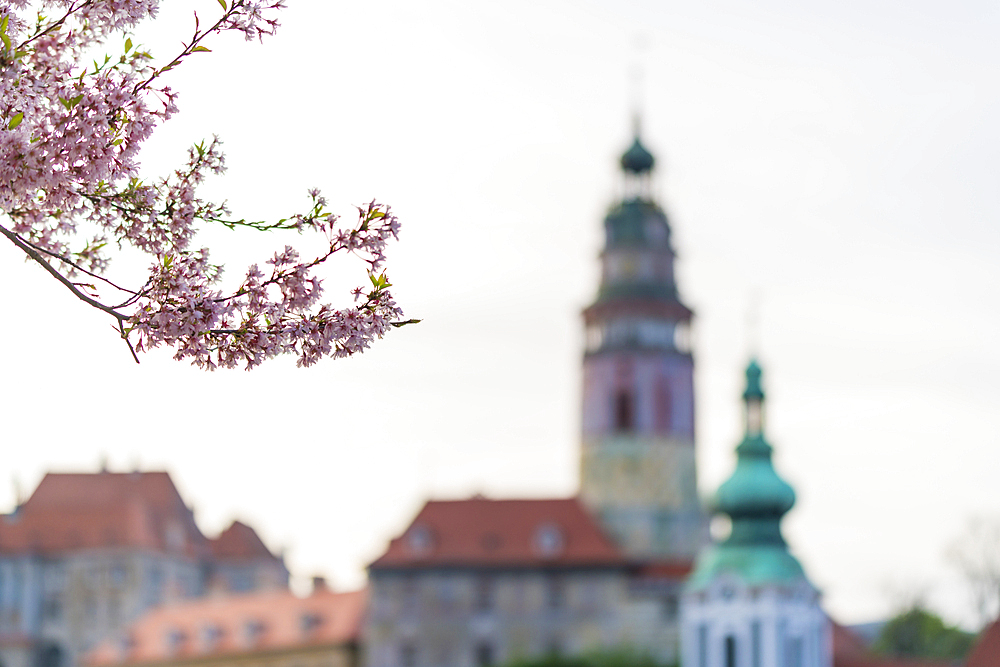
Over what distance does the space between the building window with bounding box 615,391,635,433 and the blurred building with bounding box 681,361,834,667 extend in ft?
38.3

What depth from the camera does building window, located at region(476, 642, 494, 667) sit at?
241ft

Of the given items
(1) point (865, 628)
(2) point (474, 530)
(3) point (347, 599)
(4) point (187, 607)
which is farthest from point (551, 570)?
(1) point (865, 628)

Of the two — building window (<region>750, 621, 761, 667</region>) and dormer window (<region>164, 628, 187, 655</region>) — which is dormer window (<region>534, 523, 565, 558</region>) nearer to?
building window (<region>750, 621, 761, 667</region>)

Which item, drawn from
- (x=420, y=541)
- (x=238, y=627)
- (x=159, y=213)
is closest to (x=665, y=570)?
(x=420, y=541)

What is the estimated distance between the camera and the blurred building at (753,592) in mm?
61219

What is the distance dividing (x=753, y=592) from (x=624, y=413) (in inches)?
633

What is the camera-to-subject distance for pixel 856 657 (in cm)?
6600

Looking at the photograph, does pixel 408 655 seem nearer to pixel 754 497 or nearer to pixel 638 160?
pixel 754 497

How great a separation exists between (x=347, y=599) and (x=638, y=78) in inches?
1029

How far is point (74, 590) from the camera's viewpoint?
91438 millimetres

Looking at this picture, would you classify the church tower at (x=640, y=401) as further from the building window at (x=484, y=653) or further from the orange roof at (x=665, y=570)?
the building window at (x=484, y=653)

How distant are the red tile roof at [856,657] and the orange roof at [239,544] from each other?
36.4 m

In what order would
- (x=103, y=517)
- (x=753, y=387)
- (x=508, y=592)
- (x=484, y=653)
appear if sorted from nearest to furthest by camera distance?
(x=753, y=387)
(x=484, y=653)
(x=508, y=592)
(x=103, y=517)

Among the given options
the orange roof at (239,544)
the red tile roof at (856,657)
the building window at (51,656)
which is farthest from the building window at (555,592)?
the building window at (51,656)
